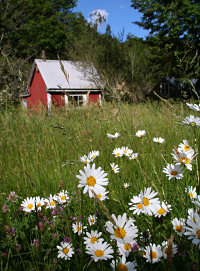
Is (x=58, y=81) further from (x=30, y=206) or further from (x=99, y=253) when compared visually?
(x=99, y=253)

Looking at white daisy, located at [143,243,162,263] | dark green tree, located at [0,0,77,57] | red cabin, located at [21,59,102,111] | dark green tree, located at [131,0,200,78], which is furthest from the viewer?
dark green tree, located at [0,0,77,57]

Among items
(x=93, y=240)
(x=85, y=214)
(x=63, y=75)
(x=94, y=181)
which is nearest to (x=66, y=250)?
(x=93, y=240)

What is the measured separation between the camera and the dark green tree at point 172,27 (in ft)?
35.0

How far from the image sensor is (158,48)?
12.1 metres

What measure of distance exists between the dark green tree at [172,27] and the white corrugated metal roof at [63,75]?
5546mm

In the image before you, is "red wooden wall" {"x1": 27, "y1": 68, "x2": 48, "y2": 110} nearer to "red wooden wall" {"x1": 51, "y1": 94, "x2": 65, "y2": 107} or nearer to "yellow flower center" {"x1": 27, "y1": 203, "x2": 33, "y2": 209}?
"red wooden wall" {"x1": 51, "y1": 94, "x2": 65, "y2": 107}

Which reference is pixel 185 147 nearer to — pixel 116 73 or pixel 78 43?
pixel 116 73

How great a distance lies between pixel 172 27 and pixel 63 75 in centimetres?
896

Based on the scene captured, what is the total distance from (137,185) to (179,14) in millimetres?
12241

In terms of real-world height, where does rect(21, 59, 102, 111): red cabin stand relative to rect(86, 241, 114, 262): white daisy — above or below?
above

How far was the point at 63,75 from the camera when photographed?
16.8 metres

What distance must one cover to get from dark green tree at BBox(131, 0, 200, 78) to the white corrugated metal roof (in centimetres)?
555

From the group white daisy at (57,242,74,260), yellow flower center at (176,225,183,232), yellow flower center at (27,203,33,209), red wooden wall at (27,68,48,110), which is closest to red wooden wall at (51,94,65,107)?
red wooden wall at (27,68,48,110)

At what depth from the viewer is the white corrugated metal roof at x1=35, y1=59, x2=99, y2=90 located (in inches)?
644
